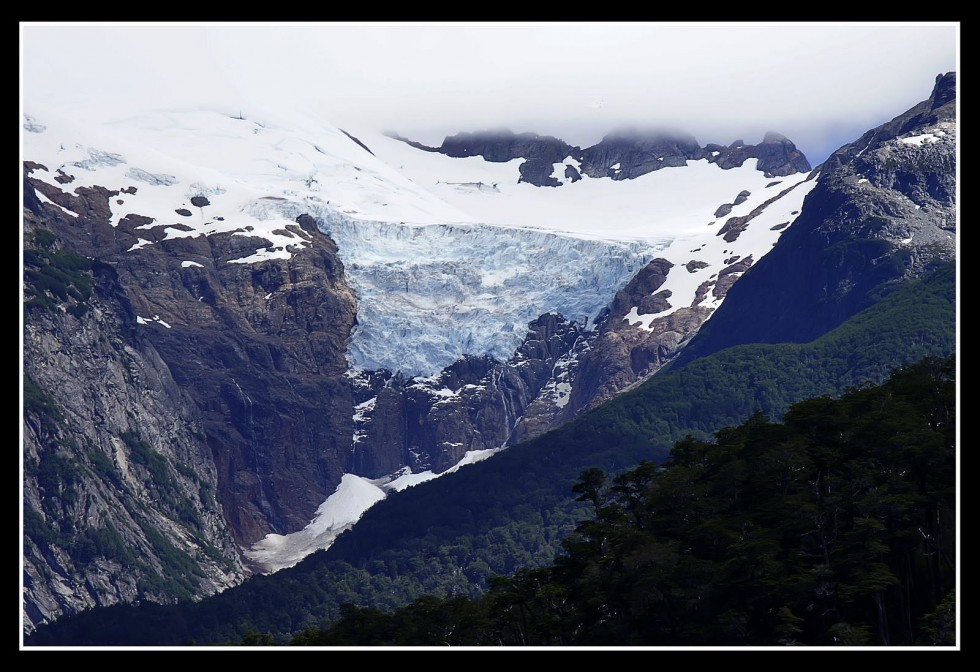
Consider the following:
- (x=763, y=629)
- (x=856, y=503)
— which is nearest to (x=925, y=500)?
(x=856, y=503)

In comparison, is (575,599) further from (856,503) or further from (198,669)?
(198,669)

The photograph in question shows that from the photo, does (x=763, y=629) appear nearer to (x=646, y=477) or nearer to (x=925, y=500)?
(x=925, y=500)
